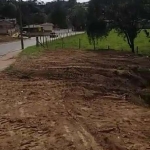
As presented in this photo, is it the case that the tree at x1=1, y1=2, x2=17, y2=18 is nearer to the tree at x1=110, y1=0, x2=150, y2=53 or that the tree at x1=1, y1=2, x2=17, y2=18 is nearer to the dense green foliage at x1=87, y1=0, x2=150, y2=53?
the dense green foliage at x1=87, y1=0, x2=150, y2=53

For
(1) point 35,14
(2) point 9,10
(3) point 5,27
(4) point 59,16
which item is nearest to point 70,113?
(3) point 5,27

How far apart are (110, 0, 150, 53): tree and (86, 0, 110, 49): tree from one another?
140cm

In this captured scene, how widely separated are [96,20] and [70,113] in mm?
29219

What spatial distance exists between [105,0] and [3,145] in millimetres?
31822

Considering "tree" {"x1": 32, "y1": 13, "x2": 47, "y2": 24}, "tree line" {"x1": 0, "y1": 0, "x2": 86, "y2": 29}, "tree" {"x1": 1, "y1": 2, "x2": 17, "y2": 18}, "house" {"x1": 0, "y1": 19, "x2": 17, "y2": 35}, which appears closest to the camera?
"house" {"x1": 0, "y1": 19, "x2": 17, "y2": 35}

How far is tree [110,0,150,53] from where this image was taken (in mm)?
36000

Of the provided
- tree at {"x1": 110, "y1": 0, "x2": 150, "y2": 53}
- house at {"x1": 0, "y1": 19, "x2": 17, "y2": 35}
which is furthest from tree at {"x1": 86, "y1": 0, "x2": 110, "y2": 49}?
house at {"x1": 0, "y1": 19, "x2": 17, "y2": 35}

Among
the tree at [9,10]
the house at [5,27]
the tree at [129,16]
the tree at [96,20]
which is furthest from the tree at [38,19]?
the tree at [129,16]

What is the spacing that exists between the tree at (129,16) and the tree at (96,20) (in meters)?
1.40

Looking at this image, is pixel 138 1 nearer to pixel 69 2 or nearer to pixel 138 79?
pixel 138 79

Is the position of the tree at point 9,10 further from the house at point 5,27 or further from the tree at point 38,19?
the house at point 5,27

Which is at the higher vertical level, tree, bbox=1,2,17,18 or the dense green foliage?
tree, bbox=1,2,17,18

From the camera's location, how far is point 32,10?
14512 centimetres

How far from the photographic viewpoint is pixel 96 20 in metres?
39.5
